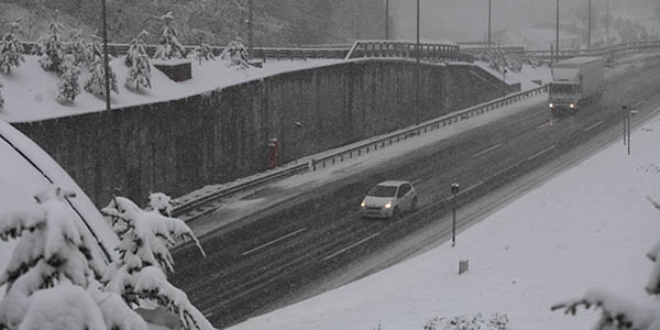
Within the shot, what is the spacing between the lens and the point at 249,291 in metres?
29.2

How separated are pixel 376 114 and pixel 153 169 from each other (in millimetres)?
24250

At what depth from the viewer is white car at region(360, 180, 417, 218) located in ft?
126

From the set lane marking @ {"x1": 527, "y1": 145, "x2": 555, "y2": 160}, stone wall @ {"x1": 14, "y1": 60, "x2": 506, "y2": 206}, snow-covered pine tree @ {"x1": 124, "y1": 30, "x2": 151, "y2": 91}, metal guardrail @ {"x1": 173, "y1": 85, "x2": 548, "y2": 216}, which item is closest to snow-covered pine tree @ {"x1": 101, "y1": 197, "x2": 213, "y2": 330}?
stone wall @ {"x1": 14, "y1": 60, "x2": 506, "y2": 206}

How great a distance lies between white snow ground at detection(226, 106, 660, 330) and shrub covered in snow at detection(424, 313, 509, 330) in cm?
36

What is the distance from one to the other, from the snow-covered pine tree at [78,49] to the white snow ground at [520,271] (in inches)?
751

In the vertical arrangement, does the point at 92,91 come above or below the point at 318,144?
above

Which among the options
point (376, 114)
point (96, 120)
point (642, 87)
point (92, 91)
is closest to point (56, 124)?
point (96, 120)

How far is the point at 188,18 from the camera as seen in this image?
8038 centimetres

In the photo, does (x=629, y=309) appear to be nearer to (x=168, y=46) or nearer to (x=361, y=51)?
(x=168, y=46)

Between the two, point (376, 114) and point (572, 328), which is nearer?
point (572, 328)

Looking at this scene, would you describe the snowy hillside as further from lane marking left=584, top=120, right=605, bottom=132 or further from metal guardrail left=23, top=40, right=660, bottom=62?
lane marking left=584, top=120, right=605, bottom=132

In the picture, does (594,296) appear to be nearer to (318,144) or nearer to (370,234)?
(370,234)

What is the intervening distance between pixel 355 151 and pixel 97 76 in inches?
765

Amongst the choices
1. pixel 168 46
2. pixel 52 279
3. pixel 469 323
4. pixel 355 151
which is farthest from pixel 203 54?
pixel 52 279
